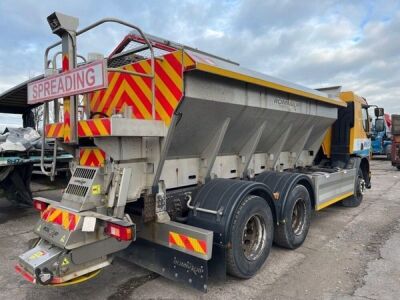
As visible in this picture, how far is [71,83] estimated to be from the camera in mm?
2959

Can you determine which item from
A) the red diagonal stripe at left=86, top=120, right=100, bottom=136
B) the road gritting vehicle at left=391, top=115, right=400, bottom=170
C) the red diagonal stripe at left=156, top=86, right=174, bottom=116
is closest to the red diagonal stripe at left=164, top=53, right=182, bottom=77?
the red diagonal stripe at left=156, top=86, right=174, bottom=116

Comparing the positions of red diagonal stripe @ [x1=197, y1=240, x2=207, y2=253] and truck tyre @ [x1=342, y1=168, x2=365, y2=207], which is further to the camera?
truck tyre @ [x1=342, y1=168, x2=365, y2=207]

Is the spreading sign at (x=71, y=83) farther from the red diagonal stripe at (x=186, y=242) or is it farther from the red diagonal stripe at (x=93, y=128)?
the red diagonal stripe at (x=186, y=242)

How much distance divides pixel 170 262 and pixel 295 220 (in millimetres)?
2305

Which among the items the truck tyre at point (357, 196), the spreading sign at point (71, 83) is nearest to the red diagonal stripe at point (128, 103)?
the spreading sign at point (71, 83)

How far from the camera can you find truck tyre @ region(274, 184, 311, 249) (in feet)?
14.8

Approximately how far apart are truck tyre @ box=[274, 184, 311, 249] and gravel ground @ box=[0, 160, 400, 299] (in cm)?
16

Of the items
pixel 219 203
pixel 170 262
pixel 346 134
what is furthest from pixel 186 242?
pixel 346 134

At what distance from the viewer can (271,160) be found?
5.46 m

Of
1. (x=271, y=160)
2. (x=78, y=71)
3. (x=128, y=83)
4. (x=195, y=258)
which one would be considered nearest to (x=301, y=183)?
(x=271, y=160)

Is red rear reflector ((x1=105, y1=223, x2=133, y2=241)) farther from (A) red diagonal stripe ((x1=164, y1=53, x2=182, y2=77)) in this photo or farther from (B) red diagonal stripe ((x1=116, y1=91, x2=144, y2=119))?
(A) red diagonal stripe ((x1=164, y1=53, x2=182, y2=77))

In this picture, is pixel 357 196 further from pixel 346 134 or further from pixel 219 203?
pixel 219 203

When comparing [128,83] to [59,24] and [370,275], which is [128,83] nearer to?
[59,24]

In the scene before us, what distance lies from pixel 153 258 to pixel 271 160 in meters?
2.62
